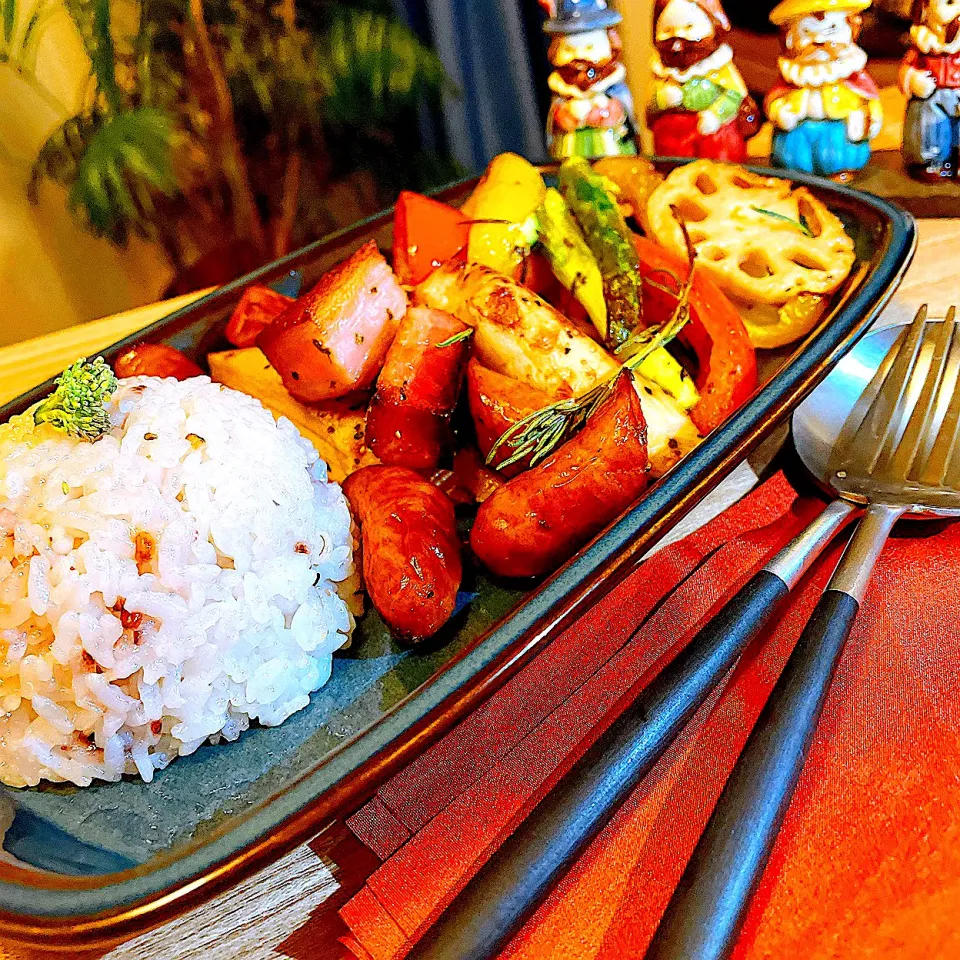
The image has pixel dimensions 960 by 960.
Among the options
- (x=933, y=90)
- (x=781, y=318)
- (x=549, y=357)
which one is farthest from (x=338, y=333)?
(x=933, y=90)

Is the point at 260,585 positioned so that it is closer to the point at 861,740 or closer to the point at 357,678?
the point at 357,678

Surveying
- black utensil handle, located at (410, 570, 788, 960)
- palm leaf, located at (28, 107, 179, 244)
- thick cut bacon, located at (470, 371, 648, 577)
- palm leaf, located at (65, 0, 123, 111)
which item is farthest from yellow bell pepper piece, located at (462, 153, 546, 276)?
palm leaf, located at (65, 0, 123, 111)

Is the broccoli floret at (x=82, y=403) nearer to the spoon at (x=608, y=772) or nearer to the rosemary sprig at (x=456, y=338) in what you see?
the rosemary sprig at (x=456, y=338)

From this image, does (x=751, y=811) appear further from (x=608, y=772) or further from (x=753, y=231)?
(x=753, y=231)

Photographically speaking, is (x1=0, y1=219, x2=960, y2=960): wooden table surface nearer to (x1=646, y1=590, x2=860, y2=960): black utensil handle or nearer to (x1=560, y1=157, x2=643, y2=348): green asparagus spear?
(x1=646, y1=590, x2=860, y2=960): black utensil handle

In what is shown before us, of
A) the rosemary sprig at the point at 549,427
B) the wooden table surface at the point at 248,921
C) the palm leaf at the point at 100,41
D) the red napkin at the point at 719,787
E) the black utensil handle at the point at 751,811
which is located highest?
the palm leaf at the point at 100,41

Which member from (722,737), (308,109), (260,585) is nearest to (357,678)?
(260,585)

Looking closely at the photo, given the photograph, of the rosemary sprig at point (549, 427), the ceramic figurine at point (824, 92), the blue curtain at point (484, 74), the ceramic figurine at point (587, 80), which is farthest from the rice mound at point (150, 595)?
the blue curtain at point (484, 74)
